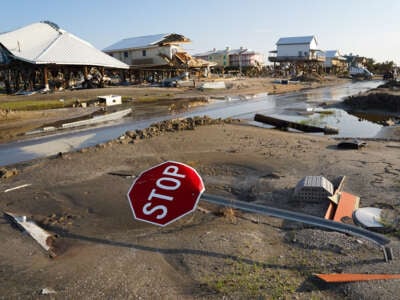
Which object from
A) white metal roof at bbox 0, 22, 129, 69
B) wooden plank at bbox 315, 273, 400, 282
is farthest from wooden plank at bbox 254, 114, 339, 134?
white metal roof at bbox 0, 22, 129, 69

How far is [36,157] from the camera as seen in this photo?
1180cm

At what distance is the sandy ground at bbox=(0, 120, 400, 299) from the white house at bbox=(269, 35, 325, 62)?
7063 centimetres

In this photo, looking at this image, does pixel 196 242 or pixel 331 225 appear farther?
pixel 196 242

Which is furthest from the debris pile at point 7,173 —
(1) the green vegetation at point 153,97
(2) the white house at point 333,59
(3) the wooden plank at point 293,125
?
(2) the white house at point 333,59

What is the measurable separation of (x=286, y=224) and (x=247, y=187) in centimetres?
217

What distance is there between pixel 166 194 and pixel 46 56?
38.9 metres

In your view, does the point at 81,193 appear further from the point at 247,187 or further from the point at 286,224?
the point at 286,224

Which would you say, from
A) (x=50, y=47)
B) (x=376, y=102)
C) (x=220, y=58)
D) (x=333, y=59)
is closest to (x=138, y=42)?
(x=50, y=47)

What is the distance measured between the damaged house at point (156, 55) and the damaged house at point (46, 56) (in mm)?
9451

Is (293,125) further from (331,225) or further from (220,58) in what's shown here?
(220,58)

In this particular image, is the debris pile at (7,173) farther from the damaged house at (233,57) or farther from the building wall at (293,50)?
the damaged house at (233,57)

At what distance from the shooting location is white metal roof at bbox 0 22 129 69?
37.9 m

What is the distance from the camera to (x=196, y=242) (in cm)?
504

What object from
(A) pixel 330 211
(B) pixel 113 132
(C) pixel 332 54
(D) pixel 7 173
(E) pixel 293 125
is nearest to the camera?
(A) pixel 330 211
